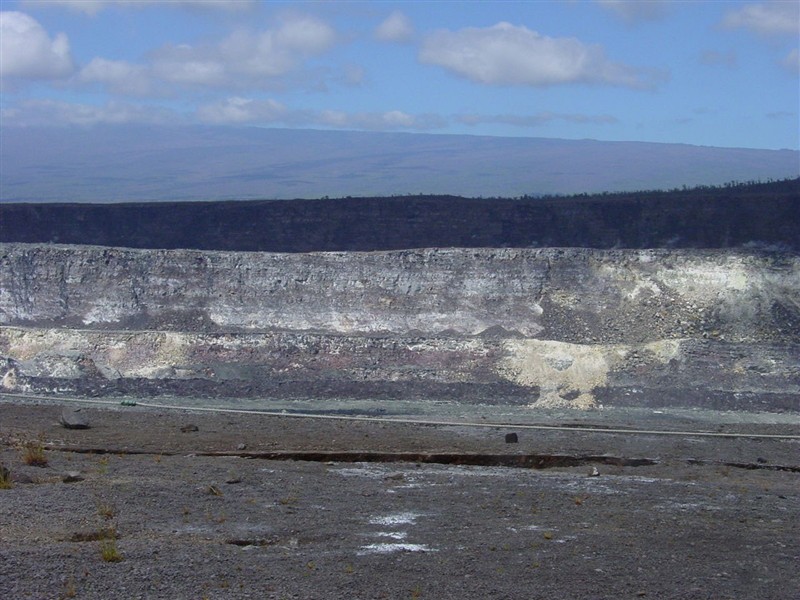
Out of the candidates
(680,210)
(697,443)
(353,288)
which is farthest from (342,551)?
(680,210)

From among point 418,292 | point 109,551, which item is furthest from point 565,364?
point 109,551

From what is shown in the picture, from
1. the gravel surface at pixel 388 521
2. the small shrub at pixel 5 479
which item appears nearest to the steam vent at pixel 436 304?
the gravel surface at pixel 388 521

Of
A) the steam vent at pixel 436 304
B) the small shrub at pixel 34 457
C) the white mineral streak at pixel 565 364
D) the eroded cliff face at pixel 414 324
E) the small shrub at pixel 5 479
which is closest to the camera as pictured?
the small shrub at pixel 5 479

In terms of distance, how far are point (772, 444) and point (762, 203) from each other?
1485cm

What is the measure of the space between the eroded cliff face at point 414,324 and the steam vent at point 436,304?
0.05 m

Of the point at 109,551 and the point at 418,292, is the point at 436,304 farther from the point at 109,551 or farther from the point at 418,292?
the point at 109,551

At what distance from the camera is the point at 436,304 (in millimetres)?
30438

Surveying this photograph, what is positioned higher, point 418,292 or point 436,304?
point 418,292

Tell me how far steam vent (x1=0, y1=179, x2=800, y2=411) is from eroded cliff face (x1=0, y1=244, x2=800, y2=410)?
0.05 meters

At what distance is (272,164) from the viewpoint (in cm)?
16625

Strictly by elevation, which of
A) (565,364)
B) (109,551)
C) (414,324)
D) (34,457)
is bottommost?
(565,364)

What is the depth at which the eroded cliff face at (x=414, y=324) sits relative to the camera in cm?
2603

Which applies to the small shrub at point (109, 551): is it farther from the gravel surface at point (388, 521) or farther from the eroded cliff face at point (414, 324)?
the eroded cliff face at point (414, 324)

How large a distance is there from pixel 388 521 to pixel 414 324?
62.0 ft
